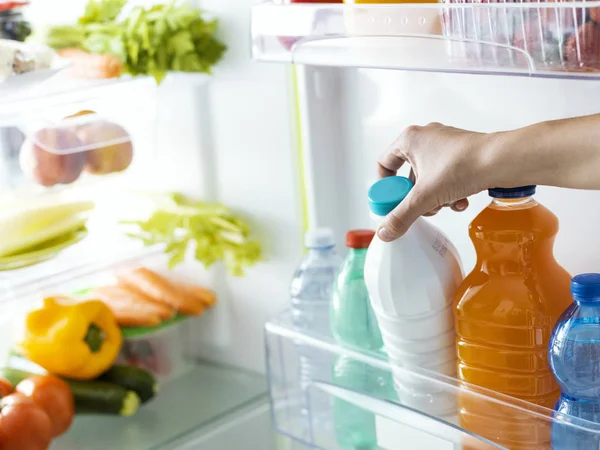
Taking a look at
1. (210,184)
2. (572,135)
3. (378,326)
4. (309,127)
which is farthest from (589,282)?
(210,184)

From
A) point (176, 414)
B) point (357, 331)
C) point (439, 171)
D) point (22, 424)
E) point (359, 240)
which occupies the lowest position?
point (176, 414)

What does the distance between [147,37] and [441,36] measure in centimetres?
58

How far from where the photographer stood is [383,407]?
40.4 inches

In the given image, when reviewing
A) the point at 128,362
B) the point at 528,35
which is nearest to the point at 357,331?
the point at 528,35

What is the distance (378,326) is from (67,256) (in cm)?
56

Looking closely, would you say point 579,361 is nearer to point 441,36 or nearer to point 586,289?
point 586,289

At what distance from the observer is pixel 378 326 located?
1042mm

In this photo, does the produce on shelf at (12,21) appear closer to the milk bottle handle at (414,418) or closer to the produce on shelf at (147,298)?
the produce on shelf at (147,298)

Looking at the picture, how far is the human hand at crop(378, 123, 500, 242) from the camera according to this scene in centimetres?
85

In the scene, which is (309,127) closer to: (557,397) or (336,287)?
(336,287)

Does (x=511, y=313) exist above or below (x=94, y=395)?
above

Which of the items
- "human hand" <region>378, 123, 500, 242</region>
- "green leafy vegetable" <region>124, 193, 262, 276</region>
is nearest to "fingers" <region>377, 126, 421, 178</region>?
"human hand" <region>378, 123, 500, 242</region>

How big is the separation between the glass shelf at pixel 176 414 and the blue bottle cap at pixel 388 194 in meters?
0.62

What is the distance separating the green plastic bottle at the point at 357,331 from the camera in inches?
41.6
